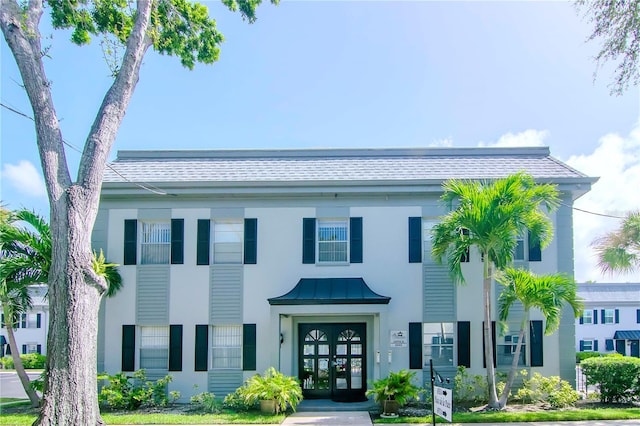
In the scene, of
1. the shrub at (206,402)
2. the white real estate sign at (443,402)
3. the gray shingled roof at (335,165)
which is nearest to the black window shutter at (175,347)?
the shrub at (206,402)

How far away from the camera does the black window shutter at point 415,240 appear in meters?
15.3

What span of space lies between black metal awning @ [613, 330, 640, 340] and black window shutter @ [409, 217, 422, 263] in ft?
108

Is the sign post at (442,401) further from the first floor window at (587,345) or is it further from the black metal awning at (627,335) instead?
the black metal awning at (627,335)

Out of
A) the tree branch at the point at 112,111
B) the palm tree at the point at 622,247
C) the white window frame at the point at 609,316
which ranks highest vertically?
the tree branch at the point at 112,111

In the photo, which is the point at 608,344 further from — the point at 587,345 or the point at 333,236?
the point at 333,236

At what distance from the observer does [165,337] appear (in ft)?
50.7

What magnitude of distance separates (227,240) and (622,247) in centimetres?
1141

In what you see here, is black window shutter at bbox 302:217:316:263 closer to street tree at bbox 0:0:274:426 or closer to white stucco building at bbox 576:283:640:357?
street tree at bbox 0:0:274:426

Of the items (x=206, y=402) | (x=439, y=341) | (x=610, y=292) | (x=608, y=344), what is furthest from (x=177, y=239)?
(x=610, y=292)

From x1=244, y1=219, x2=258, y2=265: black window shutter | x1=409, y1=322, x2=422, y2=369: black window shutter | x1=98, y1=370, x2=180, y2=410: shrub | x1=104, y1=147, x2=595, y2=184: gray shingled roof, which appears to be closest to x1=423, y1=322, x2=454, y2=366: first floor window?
x1=409, y1=322, x2=422, y2=369: black window shutter

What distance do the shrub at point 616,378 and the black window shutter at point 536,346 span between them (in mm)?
1215

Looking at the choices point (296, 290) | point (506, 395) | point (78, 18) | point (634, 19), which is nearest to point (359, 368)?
point (296, 290)

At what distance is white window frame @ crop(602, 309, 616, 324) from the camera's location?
136 feet

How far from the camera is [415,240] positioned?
50.4ft
